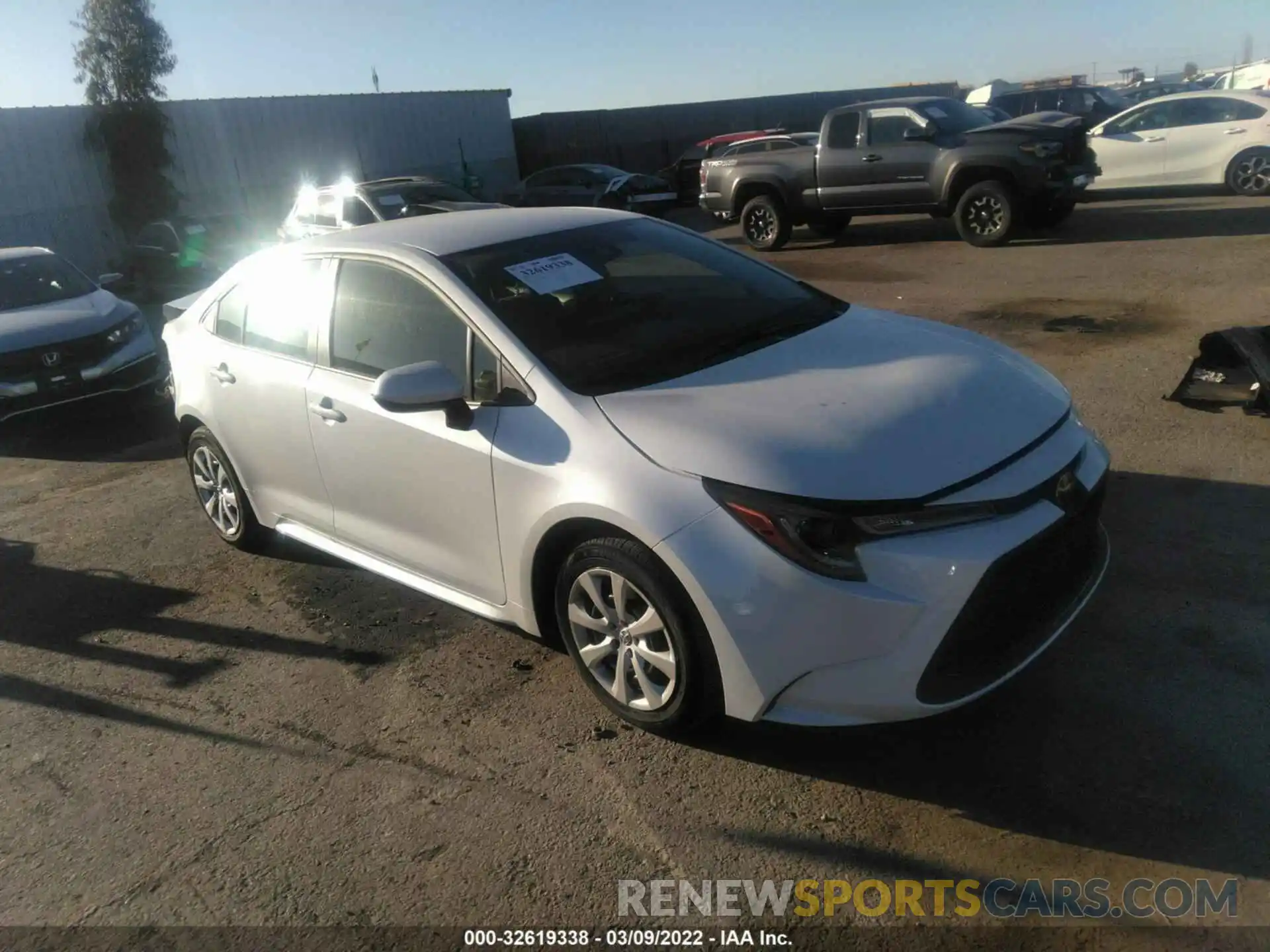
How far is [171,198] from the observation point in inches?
870

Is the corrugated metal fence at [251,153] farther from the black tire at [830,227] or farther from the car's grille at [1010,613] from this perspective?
the car's grille at [1010,613]

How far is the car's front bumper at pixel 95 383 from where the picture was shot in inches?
320

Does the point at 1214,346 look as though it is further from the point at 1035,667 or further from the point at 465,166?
the point at 465,166

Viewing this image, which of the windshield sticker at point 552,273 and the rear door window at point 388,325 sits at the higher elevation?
the windshield sticker at point 552,273

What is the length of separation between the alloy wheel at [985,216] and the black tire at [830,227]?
253cm

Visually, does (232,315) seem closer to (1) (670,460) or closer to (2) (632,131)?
(1) (670,460)

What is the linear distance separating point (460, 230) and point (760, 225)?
11.2m

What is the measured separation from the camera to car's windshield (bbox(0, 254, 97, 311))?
9156 mm

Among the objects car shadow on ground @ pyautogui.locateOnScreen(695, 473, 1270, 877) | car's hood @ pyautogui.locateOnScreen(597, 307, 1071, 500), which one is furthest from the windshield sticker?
car shadow on ground @ pyautogui.locateOnScreen(695, 473, 1270, 877)

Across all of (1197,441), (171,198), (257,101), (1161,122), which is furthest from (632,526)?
(257,101)

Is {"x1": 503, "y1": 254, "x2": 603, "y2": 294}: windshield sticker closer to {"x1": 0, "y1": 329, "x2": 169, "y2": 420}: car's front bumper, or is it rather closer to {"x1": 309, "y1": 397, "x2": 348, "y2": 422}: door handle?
{"x1": 309, "y1": 397, "x2": 348, "y2": 422}: door handle

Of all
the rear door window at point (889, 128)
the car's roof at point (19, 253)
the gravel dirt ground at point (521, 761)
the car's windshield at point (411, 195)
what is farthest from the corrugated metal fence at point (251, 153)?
the gravel dirt ground at point (521, 761)

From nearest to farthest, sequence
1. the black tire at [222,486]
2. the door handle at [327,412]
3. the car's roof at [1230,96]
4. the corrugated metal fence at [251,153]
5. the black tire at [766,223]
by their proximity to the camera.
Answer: the door handle at [327,412] < the black tire at [222,486] < the car's roof at [1230,96] < the black tire at [766,223] < the corrugated metal fence at [251,153]

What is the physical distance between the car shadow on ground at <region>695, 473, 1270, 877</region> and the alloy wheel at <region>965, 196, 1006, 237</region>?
943 cm
